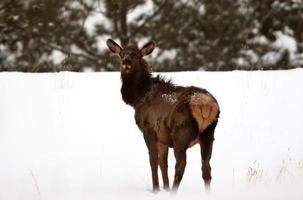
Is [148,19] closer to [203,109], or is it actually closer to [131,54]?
[131,54]

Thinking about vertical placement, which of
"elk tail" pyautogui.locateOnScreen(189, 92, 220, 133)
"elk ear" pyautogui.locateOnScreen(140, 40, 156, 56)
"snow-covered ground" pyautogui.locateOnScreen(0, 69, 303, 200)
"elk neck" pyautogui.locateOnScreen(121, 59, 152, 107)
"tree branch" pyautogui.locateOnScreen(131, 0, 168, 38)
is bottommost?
"snow-covered ground" pyautogui.locateOnScreen(0, 69, 303, 200)

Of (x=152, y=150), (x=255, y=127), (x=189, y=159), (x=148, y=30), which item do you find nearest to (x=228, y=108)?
(x=255, y=127)

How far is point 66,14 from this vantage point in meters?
18.1

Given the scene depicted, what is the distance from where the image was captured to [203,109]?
23.0 feet

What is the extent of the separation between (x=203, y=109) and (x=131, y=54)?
1414mm

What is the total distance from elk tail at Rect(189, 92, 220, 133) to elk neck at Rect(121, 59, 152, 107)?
119cm

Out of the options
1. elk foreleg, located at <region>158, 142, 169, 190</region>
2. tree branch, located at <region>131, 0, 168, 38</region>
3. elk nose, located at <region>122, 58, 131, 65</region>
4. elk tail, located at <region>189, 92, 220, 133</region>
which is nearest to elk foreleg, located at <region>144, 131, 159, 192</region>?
elk foreleg, located at <region>158, 142, 169, 190</region>

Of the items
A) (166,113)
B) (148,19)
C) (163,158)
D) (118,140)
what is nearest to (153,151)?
(163,158)

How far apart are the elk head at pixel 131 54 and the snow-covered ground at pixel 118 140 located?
1.47 meters

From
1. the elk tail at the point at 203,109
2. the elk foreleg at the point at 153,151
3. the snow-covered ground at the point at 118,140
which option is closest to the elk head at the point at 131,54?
the elk foreleg at the point at 153,151

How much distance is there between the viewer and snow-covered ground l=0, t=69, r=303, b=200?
311 inches

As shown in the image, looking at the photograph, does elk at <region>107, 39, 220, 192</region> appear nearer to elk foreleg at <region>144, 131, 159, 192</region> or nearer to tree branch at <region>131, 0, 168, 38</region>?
elk foreleg at <region>144, 131, 159, 192</region>

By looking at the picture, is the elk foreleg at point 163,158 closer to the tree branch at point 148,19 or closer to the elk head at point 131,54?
the elk head at point 131,54

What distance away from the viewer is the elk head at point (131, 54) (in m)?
7.91
